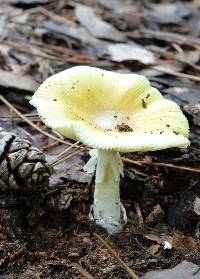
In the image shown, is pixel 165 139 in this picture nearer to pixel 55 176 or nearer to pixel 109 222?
pixel 109 222

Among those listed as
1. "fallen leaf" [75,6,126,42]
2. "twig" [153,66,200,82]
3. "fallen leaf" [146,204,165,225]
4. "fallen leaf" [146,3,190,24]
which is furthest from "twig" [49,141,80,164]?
"fallen leaf" [146,3,190,24]

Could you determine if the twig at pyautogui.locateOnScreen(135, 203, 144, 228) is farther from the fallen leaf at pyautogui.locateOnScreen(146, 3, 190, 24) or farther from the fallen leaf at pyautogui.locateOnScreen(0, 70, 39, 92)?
the fallen leaf at pyautogui.locateOnScreen(146, 3, 190, 24)

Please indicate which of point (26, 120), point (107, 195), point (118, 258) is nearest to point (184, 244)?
point (118, 258)

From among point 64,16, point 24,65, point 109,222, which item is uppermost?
point 64,16

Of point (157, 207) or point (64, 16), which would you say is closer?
point (157, 207)

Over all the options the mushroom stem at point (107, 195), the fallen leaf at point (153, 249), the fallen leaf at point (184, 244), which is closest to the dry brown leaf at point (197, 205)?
the fallen leaf at point (184, 244)

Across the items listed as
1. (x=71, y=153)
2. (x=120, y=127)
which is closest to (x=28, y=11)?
(x=71, y=153)
